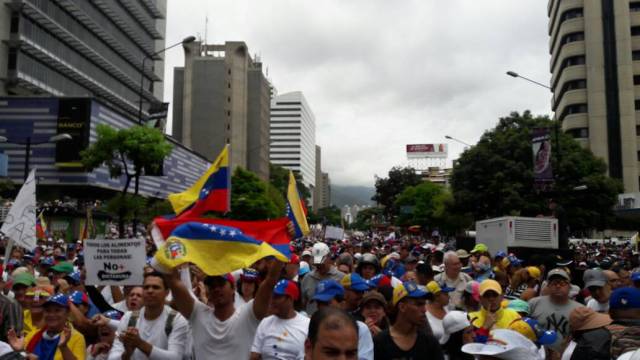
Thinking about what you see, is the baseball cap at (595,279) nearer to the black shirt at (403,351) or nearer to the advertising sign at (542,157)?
the black shirt at (403,351)

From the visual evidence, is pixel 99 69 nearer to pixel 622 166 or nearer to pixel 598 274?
pixel 622 166

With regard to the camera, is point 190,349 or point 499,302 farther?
point 499,302

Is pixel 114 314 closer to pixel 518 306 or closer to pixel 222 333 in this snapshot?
pixel 222 333

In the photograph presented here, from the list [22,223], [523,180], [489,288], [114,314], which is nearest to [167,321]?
[114,314]

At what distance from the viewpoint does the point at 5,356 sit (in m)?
3.26

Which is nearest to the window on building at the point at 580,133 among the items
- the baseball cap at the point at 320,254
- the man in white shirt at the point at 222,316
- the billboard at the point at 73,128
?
the billboard at the point at 73,128

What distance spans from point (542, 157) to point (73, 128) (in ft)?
120

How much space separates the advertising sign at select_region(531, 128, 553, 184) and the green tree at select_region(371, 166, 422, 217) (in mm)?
76649

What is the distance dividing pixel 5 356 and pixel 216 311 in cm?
161

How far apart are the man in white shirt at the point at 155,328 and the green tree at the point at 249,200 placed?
57185 mm

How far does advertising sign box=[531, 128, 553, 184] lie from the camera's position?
77.2ft

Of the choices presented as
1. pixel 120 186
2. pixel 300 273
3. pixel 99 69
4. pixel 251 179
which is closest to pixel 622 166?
pixel 251 179

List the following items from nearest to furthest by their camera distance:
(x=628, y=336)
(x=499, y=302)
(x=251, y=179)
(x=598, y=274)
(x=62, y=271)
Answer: (x=628, y=336) < (x=499, y=302) < (x=598, y=274) < (x=62, y=271) < (x=251, y=179)

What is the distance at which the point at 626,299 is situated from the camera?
4547mm
